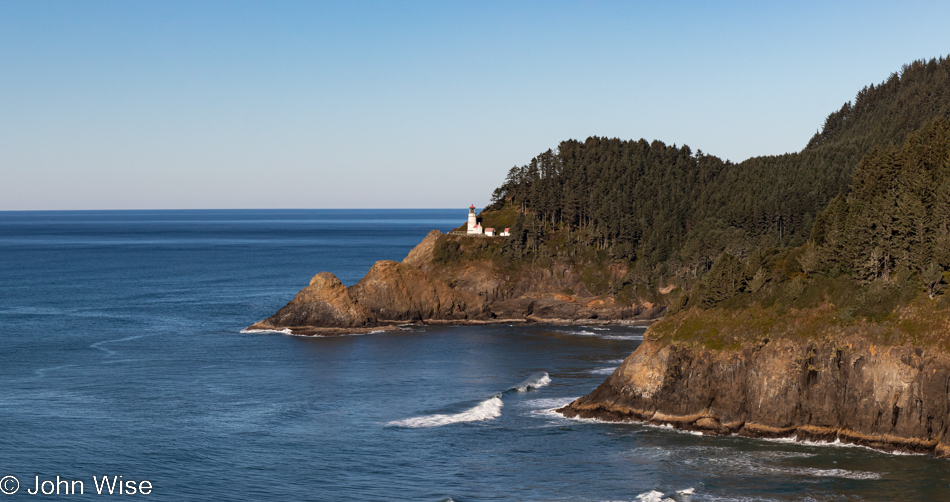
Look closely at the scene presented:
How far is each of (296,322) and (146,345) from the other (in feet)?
69.9

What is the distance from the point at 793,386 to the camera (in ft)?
204

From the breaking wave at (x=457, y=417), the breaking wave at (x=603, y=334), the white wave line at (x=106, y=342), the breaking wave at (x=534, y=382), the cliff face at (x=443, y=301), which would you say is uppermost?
the cliff face at (x=443, y=301)

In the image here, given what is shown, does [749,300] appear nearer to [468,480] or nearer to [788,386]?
[788,386]

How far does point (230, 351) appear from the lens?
10206 cm

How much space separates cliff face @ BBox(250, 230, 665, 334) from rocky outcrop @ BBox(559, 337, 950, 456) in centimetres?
5704

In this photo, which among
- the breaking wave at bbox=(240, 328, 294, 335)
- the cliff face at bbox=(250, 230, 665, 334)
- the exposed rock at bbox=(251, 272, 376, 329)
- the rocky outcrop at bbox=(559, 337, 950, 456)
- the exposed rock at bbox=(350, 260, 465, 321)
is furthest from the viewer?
the exposed rock at bbox=(350, 260, 465, 321)

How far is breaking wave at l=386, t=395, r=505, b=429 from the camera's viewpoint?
6844cm

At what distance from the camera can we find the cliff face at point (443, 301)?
4751 inches

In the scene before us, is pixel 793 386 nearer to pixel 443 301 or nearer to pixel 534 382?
pixel 534 382

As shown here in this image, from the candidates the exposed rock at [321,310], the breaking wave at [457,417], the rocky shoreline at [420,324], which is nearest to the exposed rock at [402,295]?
the rocky shoreline at [420,324]

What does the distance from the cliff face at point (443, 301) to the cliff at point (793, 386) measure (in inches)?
2222

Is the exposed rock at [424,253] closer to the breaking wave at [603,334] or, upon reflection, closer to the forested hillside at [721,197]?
the forested hillside at [721,197]

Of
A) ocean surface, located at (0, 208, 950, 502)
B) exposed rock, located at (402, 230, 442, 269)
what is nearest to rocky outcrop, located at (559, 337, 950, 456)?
ocean surface, located at (0, 208, 950, 502)

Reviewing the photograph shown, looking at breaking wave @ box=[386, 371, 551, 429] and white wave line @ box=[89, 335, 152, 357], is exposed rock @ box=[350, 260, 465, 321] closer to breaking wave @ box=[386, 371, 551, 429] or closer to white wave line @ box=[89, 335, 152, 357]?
white wave line @ box=[89, 335, 152, 357]
